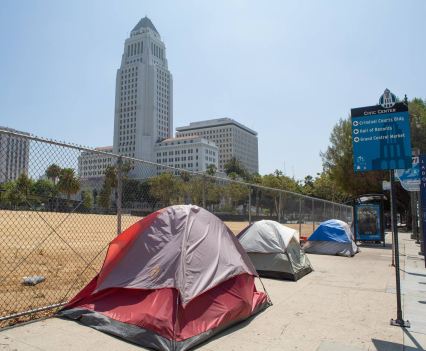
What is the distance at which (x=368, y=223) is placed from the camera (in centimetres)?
1934

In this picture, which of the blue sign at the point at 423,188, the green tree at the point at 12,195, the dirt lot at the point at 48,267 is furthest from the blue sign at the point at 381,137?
the green tree at the point at 12,195

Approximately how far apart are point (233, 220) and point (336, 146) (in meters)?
24.3

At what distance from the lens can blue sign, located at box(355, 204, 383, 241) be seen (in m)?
19.0

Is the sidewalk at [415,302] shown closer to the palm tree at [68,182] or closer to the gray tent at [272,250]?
the gray tent at [272,250]

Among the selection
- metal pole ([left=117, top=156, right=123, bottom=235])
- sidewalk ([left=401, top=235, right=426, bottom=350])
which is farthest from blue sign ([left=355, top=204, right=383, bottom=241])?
metal pole ([left=117, top=156, right=123, bottom=235])

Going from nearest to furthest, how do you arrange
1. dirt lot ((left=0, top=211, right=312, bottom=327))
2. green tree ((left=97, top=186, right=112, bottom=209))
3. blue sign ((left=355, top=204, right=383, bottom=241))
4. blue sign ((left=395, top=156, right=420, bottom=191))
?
dirt lot ((left=0, top=211, right=312, bottom=327))
green tree ((left=97, top=186, right=112, bottom=209))
blue sign ((left=395, top=156, right=420, bottom=191))
blue sign ((left=355, top=204, right=383, bottom=241))

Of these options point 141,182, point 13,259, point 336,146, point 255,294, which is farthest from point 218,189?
point 336,146

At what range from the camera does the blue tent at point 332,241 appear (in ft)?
46.1

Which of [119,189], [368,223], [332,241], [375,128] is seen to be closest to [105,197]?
[119,189]

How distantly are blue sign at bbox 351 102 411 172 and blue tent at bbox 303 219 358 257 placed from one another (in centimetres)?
863

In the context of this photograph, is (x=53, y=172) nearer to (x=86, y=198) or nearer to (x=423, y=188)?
(x=86, y=198)

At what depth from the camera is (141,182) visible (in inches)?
320

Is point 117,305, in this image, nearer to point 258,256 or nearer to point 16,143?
point 16,143

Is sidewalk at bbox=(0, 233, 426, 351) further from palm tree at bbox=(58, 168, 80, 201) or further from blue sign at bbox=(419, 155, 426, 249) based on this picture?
palm tree at bbox=(58, 168, 80, 201)
